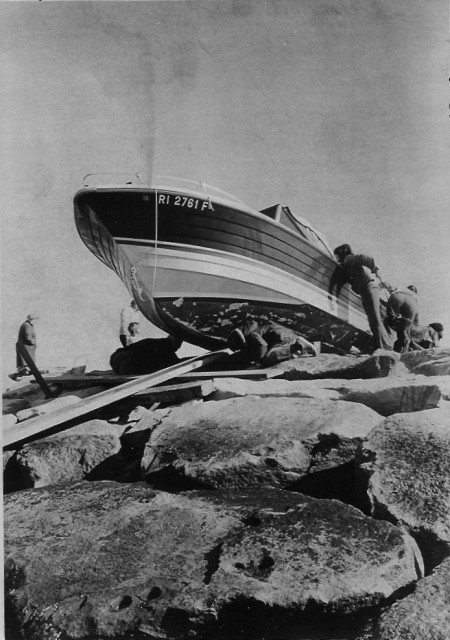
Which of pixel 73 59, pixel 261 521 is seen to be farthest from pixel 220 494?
pixel 73 59

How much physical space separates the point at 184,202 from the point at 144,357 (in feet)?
4.58

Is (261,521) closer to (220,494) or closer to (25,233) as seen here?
(220,494)

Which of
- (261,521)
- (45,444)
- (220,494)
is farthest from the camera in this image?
(45,444)

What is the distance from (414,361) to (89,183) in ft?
10.1

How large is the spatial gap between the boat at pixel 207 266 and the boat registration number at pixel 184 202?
1.1 inches

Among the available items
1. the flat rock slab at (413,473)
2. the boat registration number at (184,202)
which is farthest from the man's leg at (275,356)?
the flat rock slab at (413,473)

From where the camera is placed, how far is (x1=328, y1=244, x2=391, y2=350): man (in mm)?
5133

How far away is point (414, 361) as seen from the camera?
15.4 feet

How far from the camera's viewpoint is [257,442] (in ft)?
11.3

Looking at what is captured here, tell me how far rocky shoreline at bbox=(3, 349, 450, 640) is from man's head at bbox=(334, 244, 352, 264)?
1.51 metres

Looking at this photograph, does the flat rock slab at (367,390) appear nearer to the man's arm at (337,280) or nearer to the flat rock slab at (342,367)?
the flat rock slab at (342,367)

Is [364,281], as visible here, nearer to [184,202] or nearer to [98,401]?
[184,202]

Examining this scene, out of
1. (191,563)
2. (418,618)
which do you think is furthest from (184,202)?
(418,618)

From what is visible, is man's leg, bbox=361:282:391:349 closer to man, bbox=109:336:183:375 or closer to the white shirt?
man, bbox=109:336:183:375
